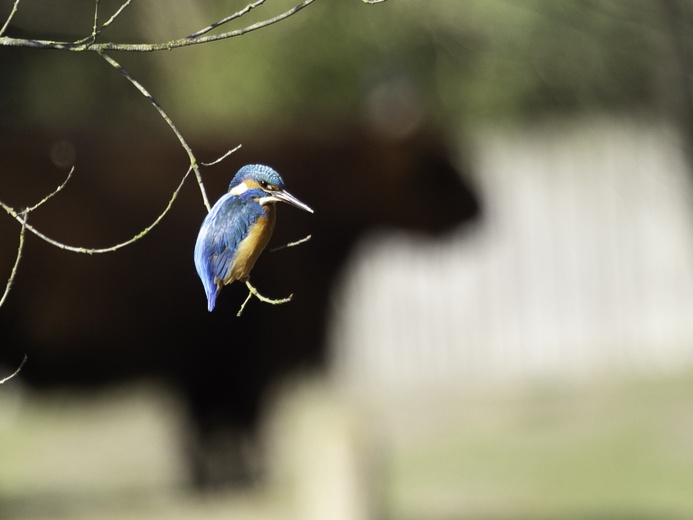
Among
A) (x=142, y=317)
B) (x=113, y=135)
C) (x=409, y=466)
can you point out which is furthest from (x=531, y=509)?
(x=113, y=135)

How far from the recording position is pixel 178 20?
13164 millimetres

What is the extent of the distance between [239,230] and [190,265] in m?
6.42

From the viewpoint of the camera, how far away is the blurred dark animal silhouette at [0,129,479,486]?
7.14 metres

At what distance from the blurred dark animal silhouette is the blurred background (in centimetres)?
2

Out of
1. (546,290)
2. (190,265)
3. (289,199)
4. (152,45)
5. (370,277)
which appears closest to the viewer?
(289,199)

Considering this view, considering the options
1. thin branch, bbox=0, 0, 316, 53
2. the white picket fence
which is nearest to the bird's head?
thin branch, bbox=0, 0, 316, 53

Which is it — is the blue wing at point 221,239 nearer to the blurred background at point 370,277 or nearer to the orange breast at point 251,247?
the orange breast at point 251,247

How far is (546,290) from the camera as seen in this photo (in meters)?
13.7

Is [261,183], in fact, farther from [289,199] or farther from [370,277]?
[370,277]

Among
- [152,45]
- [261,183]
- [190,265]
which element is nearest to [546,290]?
[190,265]

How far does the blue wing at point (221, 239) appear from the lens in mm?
1250

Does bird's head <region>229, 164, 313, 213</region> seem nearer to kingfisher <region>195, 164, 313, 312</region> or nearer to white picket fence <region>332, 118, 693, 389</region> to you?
kingfisher <region>195, 164, 313, 312</region>

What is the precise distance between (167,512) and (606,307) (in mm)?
6817

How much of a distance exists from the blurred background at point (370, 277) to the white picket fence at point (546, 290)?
0.03m
